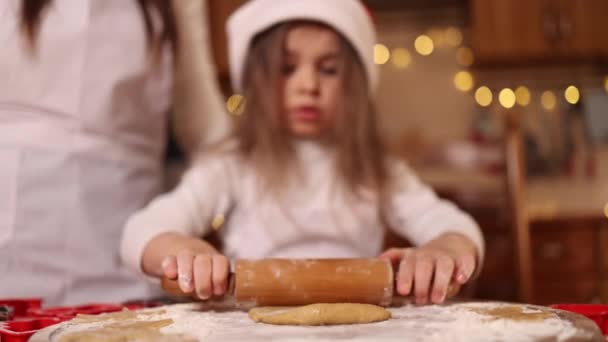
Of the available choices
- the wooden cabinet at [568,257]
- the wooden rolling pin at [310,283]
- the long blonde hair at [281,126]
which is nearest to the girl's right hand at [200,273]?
the wooden rolling pin at [310,283]

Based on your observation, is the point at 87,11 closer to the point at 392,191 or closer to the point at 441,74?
the point at 392,191

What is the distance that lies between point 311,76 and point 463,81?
6.34 feet

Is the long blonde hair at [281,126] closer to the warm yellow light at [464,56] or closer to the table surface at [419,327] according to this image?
the table surface at [419,327]

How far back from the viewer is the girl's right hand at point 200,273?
665mm

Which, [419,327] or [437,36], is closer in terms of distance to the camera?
[419,327]

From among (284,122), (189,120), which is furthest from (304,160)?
(189,120)

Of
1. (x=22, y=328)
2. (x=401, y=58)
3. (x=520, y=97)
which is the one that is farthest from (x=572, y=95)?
(x=22, y=328)

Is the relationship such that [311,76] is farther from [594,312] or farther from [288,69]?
[594,312]

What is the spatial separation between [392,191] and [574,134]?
2.01 m

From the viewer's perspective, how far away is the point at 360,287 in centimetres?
66

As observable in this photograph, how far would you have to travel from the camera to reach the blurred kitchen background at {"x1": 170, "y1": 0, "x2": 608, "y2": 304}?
267cm

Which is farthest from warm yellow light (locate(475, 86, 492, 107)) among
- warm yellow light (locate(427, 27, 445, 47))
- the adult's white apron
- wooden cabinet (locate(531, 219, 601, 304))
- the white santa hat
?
the adult's white apron

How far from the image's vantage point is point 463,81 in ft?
9.37

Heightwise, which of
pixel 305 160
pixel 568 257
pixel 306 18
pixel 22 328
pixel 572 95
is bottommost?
pixel 568 257
